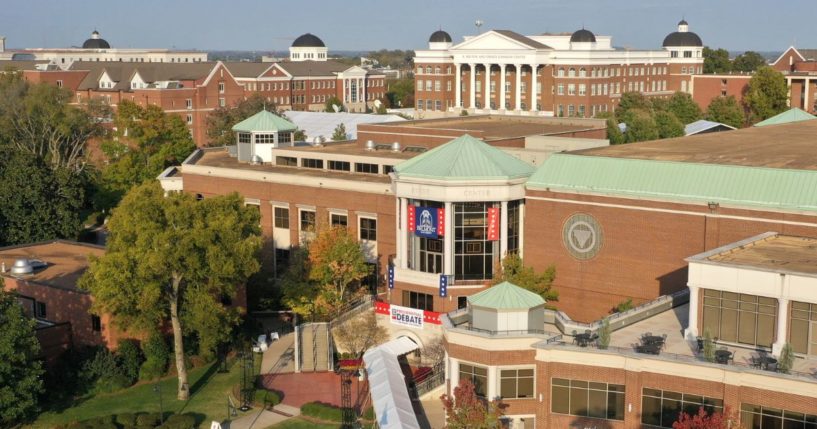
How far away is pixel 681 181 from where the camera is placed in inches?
2052

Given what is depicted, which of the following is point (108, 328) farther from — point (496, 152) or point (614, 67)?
point (614, 67)

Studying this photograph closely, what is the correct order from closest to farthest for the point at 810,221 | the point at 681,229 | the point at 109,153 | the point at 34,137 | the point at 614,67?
the point at 810,221
the point at 681,229
the point at 109,153
the point at 34,137
the point at 614,67

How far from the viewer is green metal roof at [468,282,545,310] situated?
42.5 metres

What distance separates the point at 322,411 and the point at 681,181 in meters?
20.1

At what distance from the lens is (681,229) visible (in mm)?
51562

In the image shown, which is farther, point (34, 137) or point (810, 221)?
point (34, 137)

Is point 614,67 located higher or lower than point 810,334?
higher

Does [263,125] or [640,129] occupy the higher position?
[263,125]

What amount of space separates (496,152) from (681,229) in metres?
11.3

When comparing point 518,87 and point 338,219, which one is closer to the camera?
point 338,219

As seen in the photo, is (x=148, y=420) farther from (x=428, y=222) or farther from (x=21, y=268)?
(x=428, y=222)

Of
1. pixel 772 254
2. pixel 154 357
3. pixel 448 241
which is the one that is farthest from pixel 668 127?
pixel 154 357

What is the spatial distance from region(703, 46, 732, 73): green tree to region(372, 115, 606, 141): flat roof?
4033 inches

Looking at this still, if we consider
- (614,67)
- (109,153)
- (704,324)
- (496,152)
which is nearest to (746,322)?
(704,324)
